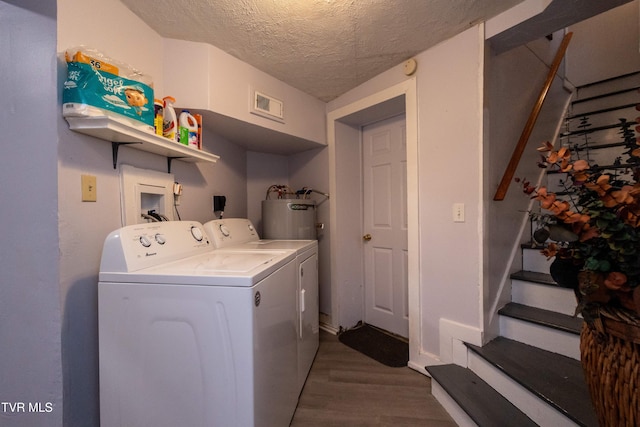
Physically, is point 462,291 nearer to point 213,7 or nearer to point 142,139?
point 142,139

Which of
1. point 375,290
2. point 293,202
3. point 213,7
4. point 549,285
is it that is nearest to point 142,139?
point 213,7

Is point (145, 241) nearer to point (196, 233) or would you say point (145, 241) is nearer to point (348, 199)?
point (196, 233)

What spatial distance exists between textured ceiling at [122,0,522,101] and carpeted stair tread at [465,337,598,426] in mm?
1891

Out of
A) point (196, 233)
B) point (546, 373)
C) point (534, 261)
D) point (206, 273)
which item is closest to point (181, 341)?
point (206, 273)

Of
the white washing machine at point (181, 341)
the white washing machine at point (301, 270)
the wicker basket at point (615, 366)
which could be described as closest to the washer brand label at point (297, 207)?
the white washing machine at point (301, 270)

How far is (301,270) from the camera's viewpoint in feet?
5.41

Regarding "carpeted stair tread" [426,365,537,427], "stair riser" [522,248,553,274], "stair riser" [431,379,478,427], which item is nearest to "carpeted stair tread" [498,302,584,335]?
"stair riser" [522,248,553,274]

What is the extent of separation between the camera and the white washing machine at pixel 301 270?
1.60m

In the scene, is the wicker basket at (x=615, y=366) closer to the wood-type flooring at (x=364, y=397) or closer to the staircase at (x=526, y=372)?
the staircase at (x=526, y=372)

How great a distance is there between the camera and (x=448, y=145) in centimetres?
164

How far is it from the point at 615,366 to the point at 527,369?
0.75 metres

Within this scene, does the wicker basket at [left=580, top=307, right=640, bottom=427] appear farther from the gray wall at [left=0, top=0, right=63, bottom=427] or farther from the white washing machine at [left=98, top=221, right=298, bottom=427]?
the gray wall at [left=0, top=0, right=63, bottom=427]

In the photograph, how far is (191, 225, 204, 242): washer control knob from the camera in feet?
4.81

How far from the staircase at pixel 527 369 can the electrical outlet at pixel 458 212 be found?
0.52m
